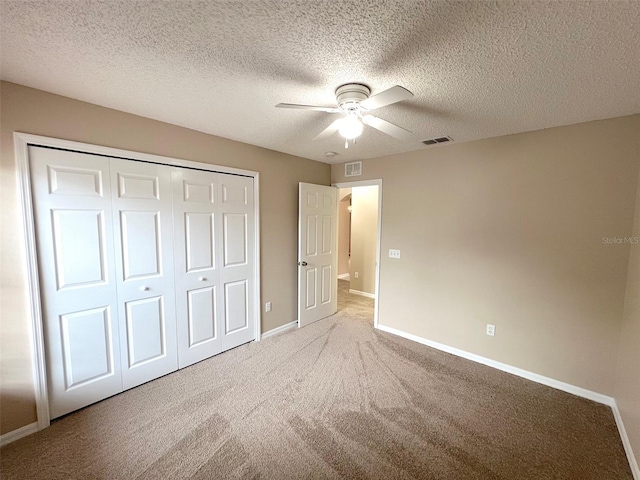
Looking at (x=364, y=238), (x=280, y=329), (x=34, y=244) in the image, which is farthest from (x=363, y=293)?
(x=34, y=244)

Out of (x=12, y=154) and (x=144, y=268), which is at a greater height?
(x=12, y=154)

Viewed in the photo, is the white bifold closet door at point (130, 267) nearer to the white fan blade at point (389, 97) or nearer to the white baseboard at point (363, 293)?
the white fan blade at point (389, 97)

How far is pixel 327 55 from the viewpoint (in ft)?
4.44

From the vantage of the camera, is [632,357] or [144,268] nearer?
[632,357]

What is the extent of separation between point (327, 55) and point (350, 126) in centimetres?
41

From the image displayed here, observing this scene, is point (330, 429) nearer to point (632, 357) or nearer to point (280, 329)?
point (280, 329)

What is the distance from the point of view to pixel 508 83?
160 cm

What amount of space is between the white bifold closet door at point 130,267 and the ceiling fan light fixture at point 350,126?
161cm

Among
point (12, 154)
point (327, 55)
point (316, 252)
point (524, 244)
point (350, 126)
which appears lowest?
point (316, 252)

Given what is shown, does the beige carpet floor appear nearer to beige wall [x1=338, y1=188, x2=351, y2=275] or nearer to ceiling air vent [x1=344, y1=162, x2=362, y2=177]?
ceiling air vent [x1=344, y1=162, x2=362, y2=177]

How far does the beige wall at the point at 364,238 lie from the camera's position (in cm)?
512

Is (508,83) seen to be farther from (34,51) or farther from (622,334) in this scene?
(34,51)

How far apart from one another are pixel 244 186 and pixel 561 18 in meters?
2.66

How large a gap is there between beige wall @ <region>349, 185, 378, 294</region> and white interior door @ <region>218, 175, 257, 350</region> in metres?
2.77
